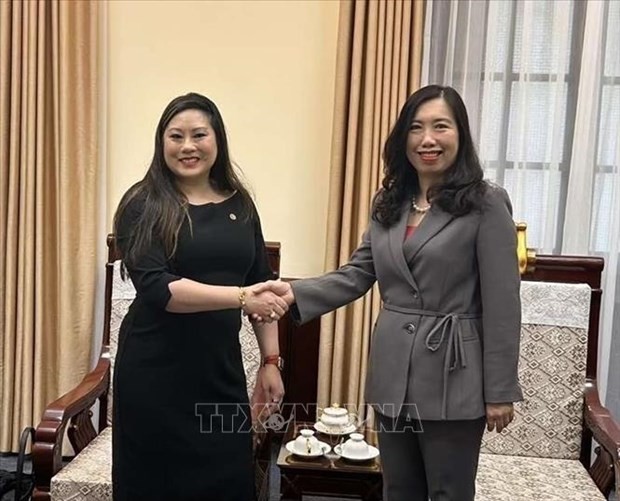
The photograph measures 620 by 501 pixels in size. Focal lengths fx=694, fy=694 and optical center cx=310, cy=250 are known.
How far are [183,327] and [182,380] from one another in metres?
0.12

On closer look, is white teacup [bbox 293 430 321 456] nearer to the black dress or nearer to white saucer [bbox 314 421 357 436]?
white saucer [bbox 314 421 357 436]

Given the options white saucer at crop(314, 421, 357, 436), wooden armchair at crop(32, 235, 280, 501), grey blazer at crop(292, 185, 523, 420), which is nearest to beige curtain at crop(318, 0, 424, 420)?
wooden armchair at crop(32, 235, 280, 501)

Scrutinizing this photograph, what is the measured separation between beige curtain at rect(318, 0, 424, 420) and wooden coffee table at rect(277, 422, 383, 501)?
697 millimetres

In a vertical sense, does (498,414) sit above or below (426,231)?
below

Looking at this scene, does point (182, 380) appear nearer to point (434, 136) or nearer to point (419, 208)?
point (419, 208)

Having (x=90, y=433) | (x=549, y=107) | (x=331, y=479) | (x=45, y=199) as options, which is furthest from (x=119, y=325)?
(x=549, y=107)

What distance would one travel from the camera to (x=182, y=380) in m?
1.63

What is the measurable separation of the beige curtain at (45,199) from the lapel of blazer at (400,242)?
165 cm

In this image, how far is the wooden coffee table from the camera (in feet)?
6.84

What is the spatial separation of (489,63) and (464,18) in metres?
0.20

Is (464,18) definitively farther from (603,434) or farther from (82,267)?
(82,267)

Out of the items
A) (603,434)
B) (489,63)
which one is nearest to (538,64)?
(489,63)

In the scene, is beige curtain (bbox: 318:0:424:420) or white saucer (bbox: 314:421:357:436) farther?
beige curtain (bbox: 318:0:424:420)

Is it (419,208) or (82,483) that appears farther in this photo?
(82,483)
